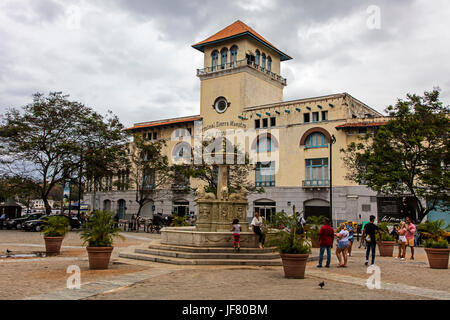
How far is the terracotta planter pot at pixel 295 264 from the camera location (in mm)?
9906

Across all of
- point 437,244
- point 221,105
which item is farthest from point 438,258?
point 221,105

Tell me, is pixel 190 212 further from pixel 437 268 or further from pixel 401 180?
pixel 437 268

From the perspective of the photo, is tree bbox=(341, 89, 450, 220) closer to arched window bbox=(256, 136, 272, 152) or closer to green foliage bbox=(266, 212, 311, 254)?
green foliage bbox=(266, 212, 311, 254)

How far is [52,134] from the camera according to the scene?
104 ft

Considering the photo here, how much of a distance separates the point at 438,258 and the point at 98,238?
1078cm

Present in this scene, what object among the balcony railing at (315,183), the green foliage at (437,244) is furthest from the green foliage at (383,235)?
the balcony railing at (315,183)

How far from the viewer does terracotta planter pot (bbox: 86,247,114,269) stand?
1131cm

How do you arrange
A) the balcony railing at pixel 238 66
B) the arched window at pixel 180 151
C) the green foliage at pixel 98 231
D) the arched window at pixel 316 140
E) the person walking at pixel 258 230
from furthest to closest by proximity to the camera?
1. the arched window at pixel 180 151
2. the balcony railing at pixel 238 66
3. the arched window at pixel 316 140
4. the person walking at pixel 258 230
5. the green foliage at pixel 98 231

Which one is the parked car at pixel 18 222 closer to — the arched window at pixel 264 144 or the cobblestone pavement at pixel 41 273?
the cobblestone pavement at pixel 41 273

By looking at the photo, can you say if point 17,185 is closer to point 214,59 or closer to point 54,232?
point 54,232

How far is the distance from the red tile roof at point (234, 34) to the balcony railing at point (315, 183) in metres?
17.1

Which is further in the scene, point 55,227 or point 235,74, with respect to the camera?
point 235,74

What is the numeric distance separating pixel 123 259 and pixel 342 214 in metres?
26.0

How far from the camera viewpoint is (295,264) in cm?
997
